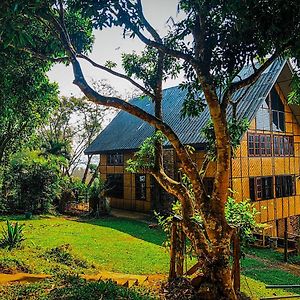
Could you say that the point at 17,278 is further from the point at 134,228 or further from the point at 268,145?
the point at 268,145

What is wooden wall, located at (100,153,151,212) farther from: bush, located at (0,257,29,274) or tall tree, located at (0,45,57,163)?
bush, located at (0,257,29,274)

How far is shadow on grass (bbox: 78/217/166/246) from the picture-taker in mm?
12914

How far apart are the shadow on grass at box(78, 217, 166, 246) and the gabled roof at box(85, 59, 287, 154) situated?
14.1ft

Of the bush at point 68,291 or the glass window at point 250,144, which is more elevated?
the glass window at point 250,144

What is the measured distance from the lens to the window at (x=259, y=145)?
1579cm

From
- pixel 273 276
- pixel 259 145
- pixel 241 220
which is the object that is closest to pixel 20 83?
pixel 241 220

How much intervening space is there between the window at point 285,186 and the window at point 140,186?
23.9 ft

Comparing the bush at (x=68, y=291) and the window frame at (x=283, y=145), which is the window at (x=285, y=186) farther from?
the bush at (x=68, y=291)

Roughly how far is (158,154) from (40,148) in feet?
52.1

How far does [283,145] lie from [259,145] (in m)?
2.46

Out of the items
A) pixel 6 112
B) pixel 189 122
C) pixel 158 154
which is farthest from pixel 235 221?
pixel 189 122

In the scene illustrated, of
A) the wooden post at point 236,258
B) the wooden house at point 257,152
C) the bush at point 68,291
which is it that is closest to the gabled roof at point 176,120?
the wooden house at point 257,152

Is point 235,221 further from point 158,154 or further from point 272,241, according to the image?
point 272,241

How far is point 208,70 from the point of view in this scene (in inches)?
215
